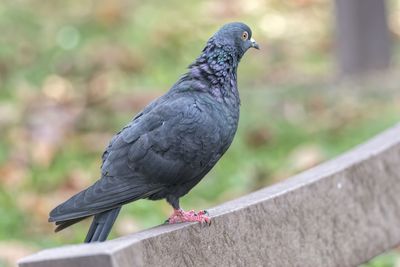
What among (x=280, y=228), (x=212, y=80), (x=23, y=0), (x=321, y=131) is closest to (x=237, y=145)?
(x=321, y=131)

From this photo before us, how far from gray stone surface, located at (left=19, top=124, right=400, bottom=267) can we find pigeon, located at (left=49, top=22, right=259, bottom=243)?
0.29 meters

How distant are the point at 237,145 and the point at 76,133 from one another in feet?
4.41

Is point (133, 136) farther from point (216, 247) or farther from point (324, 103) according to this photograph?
point (324, 103)

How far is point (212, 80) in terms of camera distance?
11.6 ft

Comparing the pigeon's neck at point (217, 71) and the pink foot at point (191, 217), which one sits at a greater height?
the pigeon's neck at point (217, 71)

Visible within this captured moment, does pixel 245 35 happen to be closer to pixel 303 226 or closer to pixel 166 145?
pixel 166 145

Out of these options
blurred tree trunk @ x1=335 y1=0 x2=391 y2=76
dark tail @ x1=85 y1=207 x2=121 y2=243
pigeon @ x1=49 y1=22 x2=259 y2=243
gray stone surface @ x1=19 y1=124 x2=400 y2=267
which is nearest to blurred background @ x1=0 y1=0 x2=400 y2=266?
blurred tree trunk @ x1=335 y1=0 x2=391 y2=76

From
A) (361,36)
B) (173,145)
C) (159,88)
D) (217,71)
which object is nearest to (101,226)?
(173,145)

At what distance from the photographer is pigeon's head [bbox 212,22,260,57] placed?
3.66 m

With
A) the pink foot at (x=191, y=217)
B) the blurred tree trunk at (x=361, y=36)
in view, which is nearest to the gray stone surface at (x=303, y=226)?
the pink foot at (x=191, y=217)

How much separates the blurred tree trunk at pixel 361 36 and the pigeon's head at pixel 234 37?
550 centimetres

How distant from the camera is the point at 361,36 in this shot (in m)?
9.26

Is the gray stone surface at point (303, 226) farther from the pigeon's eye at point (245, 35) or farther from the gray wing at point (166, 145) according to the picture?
the pigeon's eye at point (245, 35)

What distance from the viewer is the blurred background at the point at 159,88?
21.5 ft
